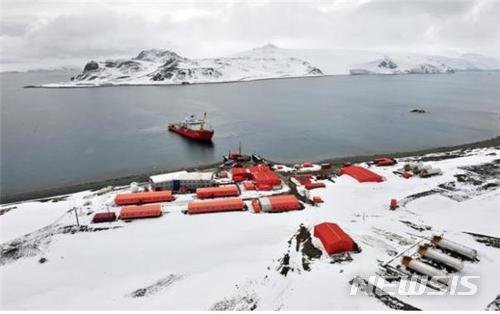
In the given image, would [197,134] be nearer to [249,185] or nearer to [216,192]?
[249,185]

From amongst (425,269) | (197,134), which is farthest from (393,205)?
(197,134)

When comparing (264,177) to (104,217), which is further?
(264,177)

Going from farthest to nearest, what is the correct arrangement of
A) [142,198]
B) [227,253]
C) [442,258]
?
1. [142,198]
2. [227,253]
3. [442,258]

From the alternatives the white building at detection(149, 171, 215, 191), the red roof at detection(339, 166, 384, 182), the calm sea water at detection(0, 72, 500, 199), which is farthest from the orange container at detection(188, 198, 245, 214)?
the calm sea water at detection(0, 72, 500, 199)

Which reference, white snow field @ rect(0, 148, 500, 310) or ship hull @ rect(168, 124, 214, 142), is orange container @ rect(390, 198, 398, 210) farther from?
ship hull @ rect(168, 124, 214, 142)

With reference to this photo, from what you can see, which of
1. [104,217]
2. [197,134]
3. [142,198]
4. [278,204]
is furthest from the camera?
[197,134]

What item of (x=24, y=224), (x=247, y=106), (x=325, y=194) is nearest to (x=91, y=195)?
(x=24, y=224)
